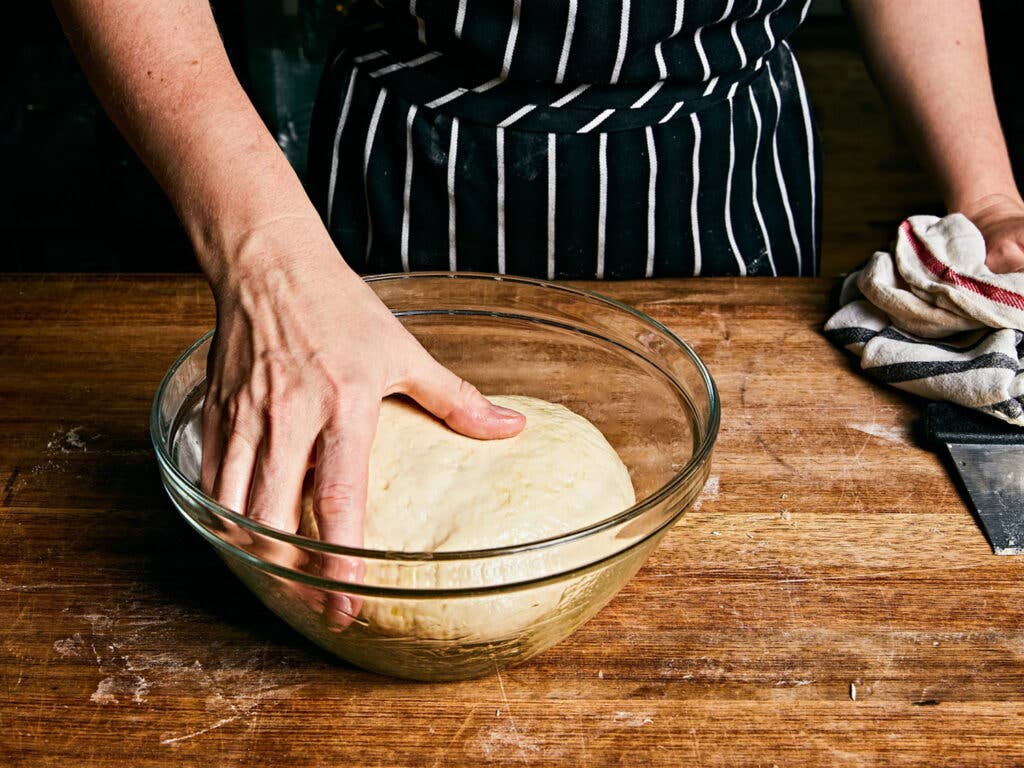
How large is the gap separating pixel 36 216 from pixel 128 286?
1.42m

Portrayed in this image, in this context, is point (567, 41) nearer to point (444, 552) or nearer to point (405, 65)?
point (405, 65)

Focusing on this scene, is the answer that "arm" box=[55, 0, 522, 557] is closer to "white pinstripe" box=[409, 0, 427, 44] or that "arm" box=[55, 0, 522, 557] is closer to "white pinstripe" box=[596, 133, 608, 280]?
"white pinstripe" box=[409, 0, 427, 44]

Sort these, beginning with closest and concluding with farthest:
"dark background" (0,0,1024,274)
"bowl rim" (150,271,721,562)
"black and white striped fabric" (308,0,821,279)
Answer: "bowl rim" (150,271,721,562) → "black and white striped fabric" (308,0,821,279) → "dark background" (0,0,1024,274)

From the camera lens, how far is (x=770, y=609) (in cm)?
72

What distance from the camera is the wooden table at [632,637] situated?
62cm

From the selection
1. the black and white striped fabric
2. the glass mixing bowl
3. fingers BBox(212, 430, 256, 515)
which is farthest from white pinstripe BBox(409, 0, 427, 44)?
fingers BBox(212, 430, 256, 515)

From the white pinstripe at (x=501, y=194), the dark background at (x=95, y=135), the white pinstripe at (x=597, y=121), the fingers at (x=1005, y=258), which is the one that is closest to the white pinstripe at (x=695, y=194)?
the white pinstripe at (x=597, y=121)

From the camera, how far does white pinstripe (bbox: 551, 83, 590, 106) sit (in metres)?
1.05

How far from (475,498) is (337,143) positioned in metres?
0.64

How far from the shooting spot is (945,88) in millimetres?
1115


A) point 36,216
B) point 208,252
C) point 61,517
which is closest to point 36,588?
point 61,517

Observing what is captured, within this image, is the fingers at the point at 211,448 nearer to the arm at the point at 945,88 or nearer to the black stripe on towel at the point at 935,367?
the black stripe on towel at the point at 935,367

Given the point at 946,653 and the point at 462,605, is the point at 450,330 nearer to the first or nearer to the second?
the point at 462,605

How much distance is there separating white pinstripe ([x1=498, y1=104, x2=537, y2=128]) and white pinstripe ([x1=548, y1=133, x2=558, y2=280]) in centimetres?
4
